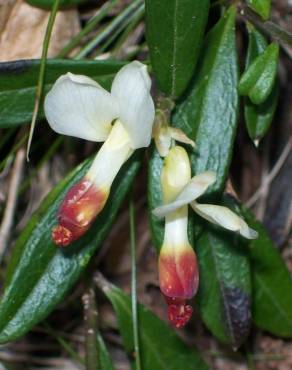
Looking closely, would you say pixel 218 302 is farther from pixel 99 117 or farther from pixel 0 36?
pixel 0 36

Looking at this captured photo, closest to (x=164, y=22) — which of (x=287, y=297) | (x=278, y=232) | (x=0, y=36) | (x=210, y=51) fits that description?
(x=210, y=51)

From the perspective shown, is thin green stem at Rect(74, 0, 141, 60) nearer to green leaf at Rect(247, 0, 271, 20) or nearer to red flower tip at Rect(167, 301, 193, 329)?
green leaf at Rect(247, 0, 271, 20)

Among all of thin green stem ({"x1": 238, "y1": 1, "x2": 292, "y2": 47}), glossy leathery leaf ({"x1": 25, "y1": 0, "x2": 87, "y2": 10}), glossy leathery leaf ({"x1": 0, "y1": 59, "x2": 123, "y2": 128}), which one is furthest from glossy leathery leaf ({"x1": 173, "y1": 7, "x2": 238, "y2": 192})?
glossy leathery leaf ({"x1": 25, "y1": 0, "x2": 87, "y2": 10})

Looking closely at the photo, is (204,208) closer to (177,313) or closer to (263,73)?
(177,313)

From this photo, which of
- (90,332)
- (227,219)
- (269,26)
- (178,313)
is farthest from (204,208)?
(90,332)

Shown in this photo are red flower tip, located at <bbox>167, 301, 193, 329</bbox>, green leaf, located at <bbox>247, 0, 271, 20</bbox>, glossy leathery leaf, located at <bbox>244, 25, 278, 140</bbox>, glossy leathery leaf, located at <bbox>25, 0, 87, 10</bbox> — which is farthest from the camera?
glossy leathery leaf, located at <bbox>25, 0, 87, 10</bbox>

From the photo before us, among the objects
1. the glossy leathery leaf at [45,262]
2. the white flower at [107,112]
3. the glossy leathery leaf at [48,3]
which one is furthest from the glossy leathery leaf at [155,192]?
the glossy leathery leaf at [48,3]
